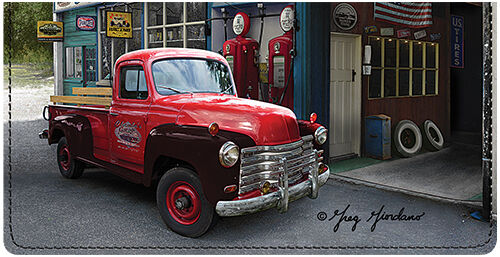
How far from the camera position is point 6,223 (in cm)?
496

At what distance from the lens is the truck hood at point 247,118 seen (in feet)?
14.6

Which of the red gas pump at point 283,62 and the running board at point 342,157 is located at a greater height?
the red gas pump at point 283,62

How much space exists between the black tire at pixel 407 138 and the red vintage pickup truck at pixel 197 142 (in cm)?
395

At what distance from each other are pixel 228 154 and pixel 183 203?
2.57 ft

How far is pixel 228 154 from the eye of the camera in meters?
4.12

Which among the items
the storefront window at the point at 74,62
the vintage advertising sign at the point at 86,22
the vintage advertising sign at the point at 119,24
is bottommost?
the storefront window at the point at 74,62

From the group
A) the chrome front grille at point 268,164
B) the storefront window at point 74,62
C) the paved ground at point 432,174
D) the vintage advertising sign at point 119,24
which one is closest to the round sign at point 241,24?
the paved ground at point 432,174

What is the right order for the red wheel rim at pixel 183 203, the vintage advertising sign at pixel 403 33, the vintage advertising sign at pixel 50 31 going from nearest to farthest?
1. the red wheel rim at pixel 183 203
2. the vintage advertising sign at pixel 403 33
3. the vintage advertising sign at pixel 50 31

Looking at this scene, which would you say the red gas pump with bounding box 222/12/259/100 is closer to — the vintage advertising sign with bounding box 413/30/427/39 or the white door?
the white door

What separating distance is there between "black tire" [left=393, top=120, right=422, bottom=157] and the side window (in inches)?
201

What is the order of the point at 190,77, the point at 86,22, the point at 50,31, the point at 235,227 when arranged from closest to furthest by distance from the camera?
the point at 235,227
the point at 190,77
the point at 86,22
the point at 50,31

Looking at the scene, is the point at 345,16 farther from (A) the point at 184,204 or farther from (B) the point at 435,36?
(A) the point at 184,204
